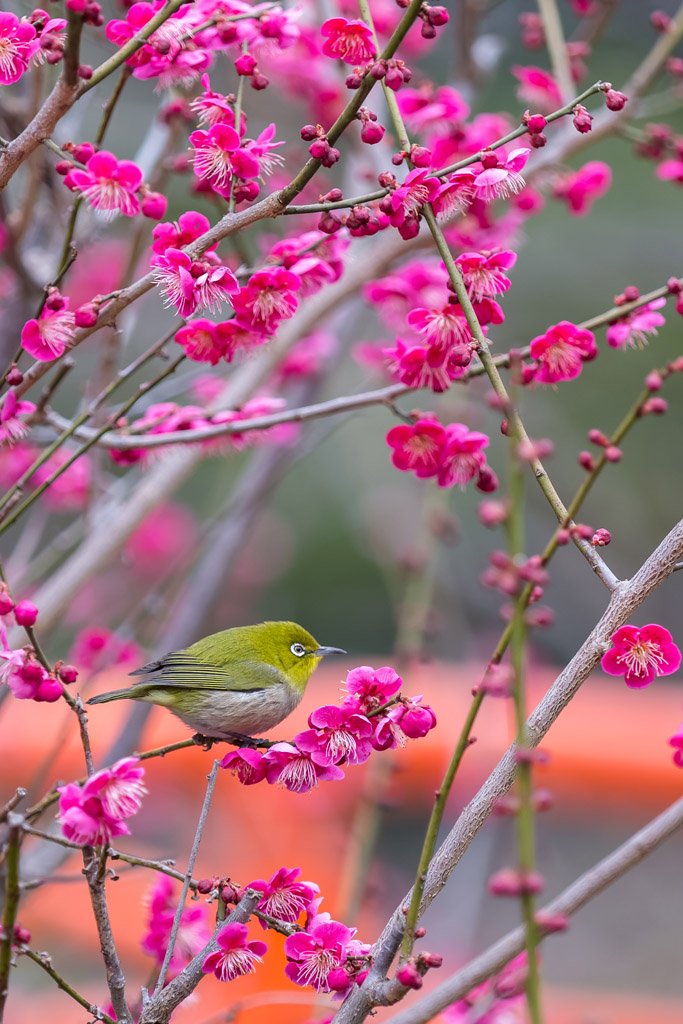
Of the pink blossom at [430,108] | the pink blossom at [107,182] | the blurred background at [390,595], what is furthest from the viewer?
the blurred background at [390,595]

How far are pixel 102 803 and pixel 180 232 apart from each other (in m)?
0.68

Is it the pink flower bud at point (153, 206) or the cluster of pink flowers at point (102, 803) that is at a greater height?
the pink flower bud at point (153, 206)

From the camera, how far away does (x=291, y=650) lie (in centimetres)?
173

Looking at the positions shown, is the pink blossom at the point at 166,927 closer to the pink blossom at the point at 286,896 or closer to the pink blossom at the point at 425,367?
the pink blossom at the point at 286,896

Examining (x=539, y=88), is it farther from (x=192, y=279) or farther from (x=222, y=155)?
(x=192, y=279)

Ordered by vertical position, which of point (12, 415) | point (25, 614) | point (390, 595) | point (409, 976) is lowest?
point (409, 976)

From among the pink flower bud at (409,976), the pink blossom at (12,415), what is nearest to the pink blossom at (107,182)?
the pink blossom at (12,415)

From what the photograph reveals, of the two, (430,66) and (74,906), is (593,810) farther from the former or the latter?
(430,66)

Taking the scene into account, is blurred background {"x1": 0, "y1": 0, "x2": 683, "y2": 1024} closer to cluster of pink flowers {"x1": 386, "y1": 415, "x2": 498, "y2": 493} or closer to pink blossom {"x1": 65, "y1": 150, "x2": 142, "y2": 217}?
pink blossom {"x1": 65, "y1": 150, "x2": 142, "y2": 217}

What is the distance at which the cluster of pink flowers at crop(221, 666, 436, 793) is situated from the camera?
102cm

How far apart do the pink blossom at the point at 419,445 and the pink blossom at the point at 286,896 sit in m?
0.48

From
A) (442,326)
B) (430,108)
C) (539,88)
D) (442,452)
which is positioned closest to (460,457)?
(442,452)

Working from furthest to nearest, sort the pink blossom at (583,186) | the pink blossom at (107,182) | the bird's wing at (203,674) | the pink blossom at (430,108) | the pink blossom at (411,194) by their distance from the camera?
the pink blossom at (583,186) → the pink blossom at (430,108) → the bird's wing at (203,674) → the pink blossom at (107,182) → the pink blossom at (411,194)

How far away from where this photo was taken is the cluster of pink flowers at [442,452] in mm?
1222
